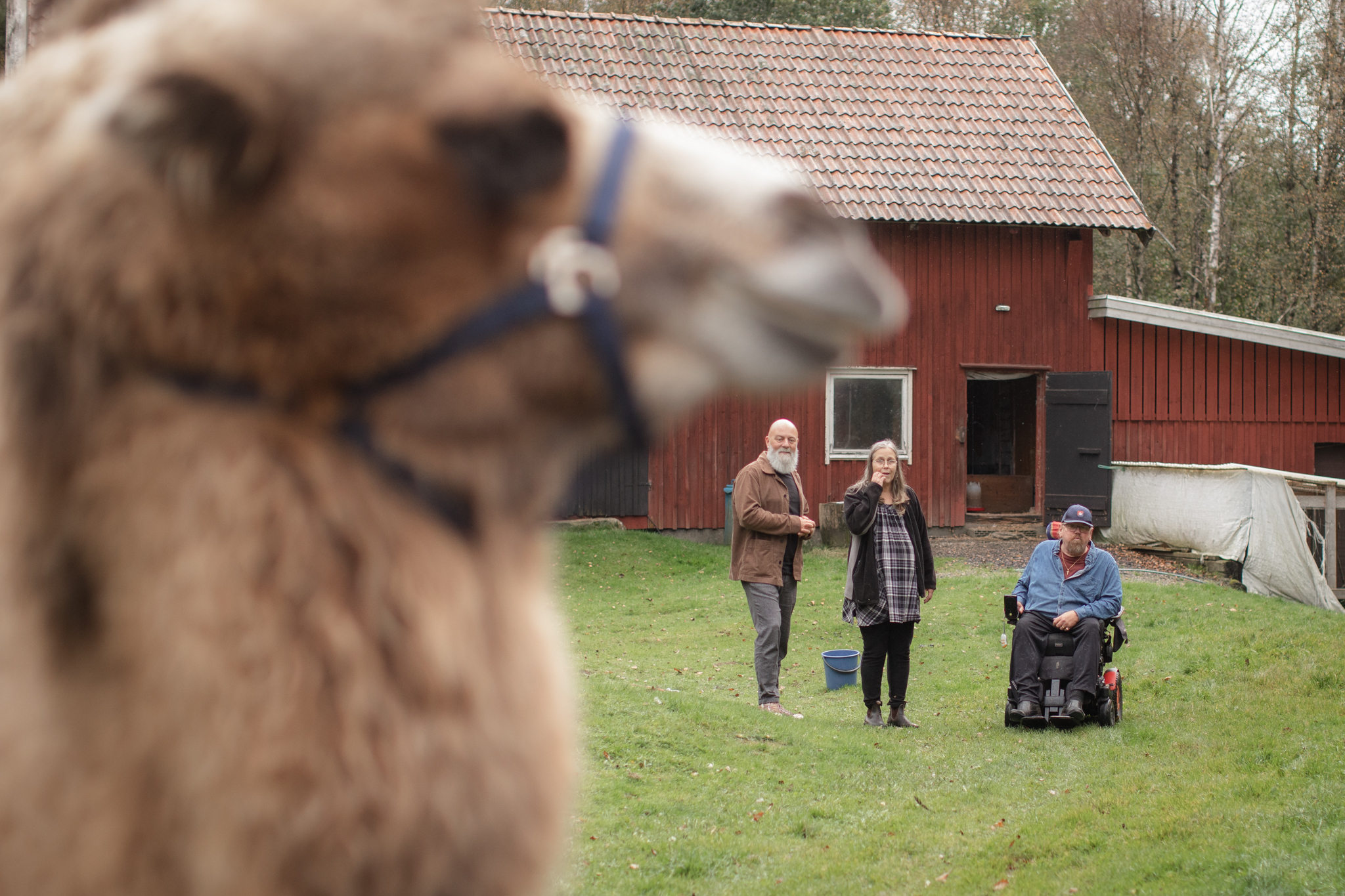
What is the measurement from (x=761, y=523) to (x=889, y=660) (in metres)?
1.48

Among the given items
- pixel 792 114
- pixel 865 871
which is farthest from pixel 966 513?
pixel 865 871

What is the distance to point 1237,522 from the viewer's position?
14.4 metres

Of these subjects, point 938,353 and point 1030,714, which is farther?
point 938,353

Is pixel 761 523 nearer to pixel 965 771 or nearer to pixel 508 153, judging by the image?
pixel 965 771

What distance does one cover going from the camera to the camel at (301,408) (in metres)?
1.18

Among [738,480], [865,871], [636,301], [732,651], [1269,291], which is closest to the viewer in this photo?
[636,301]

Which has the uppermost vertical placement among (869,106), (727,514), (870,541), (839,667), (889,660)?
(869,106)

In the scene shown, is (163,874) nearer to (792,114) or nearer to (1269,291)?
(792,114)

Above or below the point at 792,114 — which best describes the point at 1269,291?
below

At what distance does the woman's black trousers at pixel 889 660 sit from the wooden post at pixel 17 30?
262 inches

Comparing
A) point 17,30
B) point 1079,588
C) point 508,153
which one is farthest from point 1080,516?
point 508,153

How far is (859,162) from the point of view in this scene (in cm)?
1858

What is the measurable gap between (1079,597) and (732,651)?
3.72 meters

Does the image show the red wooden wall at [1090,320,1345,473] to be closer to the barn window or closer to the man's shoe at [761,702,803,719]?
the barn window
